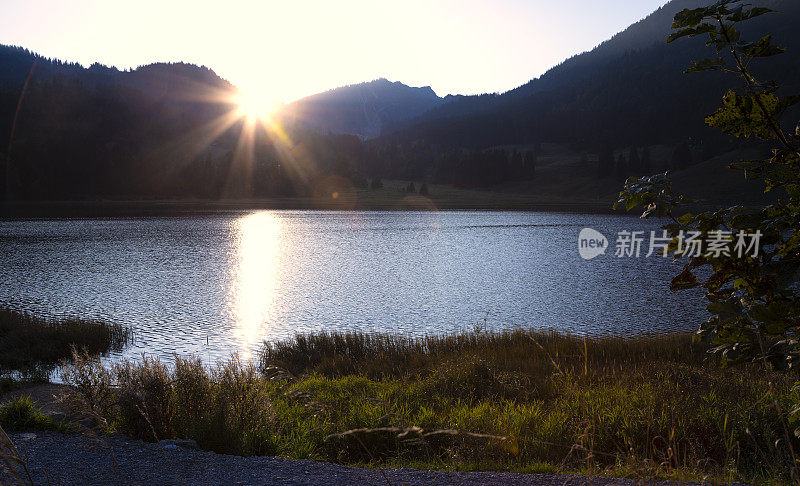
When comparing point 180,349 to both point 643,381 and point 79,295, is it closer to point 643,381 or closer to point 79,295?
point 79,295

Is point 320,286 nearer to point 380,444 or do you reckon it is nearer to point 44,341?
point 44,341

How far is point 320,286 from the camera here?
34.4 metres

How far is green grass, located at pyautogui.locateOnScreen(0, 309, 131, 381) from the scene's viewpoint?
1755 cm

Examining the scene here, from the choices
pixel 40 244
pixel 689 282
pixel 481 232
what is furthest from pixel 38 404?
pixel 481 232

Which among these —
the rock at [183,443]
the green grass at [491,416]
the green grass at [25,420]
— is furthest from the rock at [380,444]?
the green grass at [25,420]

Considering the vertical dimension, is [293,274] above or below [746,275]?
below

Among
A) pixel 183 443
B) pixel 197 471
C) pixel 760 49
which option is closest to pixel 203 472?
pixel 197 471

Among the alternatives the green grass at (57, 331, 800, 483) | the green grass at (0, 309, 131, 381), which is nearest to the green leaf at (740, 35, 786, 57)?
the green grass at (57, 331, 800, 483)

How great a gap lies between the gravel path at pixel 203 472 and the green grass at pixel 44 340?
1106 centimetres

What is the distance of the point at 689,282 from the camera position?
12.8 ft

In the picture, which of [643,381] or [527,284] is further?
[527,284]

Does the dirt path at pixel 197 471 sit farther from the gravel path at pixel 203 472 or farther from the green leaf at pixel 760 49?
the green leaf at pixel 760 49

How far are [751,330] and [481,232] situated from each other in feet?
225

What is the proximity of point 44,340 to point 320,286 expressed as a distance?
16850 mm
